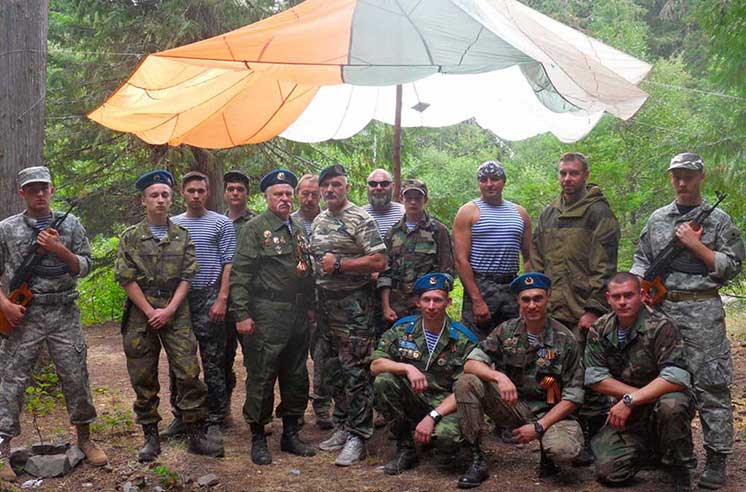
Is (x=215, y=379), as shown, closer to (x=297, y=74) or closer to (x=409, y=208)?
(x=409, y=208)

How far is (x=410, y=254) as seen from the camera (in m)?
5.43

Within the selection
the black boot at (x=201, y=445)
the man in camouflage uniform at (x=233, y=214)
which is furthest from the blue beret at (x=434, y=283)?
the black boot at (x=201, y=445)

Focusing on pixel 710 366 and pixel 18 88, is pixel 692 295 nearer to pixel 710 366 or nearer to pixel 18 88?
pixel 710 366

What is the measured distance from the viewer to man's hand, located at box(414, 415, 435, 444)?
4527 millimetres

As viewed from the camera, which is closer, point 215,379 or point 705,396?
point 705,396

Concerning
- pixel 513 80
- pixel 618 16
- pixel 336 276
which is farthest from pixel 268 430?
pixel 618 16

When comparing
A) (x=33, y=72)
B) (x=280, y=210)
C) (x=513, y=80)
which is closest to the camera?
(x=280, y=210)

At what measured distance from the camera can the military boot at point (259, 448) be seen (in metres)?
4.83

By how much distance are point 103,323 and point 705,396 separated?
972cm

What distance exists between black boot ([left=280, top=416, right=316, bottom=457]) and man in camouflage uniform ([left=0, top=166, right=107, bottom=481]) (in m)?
1.20

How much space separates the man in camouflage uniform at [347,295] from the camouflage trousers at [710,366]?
2014 millimetres

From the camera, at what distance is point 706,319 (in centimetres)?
438

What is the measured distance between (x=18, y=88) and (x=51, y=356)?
8.16 ft

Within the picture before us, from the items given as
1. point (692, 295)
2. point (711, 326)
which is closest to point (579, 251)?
point (692, 295)
